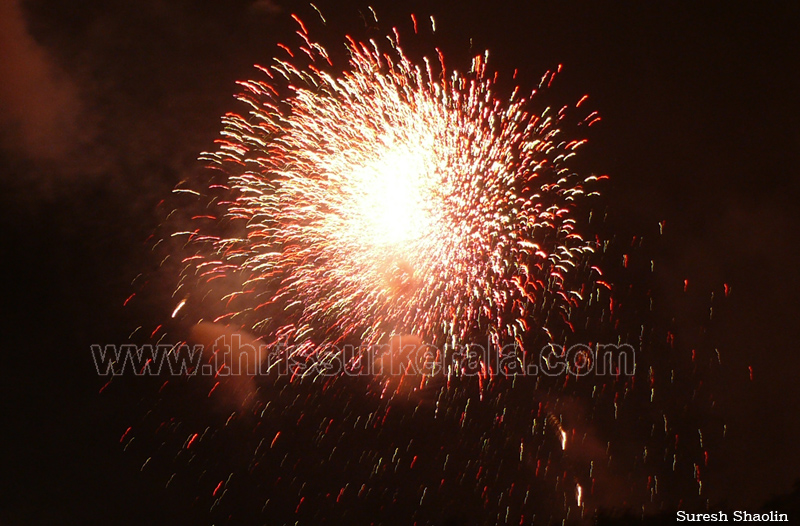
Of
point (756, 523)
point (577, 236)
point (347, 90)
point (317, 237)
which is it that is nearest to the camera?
point (577, 236)

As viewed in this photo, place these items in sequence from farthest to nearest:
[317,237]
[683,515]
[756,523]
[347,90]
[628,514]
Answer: [628,514] < [683,515] < [756,523] < [317,237] < [347,90]

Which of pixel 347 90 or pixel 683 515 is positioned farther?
pixel 683 515

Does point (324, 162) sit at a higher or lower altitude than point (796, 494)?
higher

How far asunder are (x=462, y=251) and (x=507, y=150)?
2.57 m

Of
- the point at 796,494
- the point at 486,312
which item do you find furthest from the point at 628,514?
the point at 486,312

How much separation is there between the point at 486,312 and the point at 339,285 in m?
3.75

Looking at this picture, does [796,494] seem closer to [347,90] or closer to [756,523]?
[756,523]

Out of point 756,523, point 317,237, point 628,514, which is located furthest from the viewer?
point 628,514

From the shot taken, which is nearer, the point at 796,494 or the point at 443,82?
the point at 443,82

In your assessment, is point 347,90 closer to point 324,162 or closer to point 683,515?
point 324,162

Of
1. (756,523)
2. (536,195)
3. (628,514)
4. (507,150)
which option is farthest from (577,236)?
(628,514)

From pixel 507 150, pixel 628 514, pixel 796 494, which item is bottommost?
pixel 628 514

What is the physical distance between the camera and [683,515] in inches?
862

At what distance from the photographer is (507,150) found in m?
11.0
